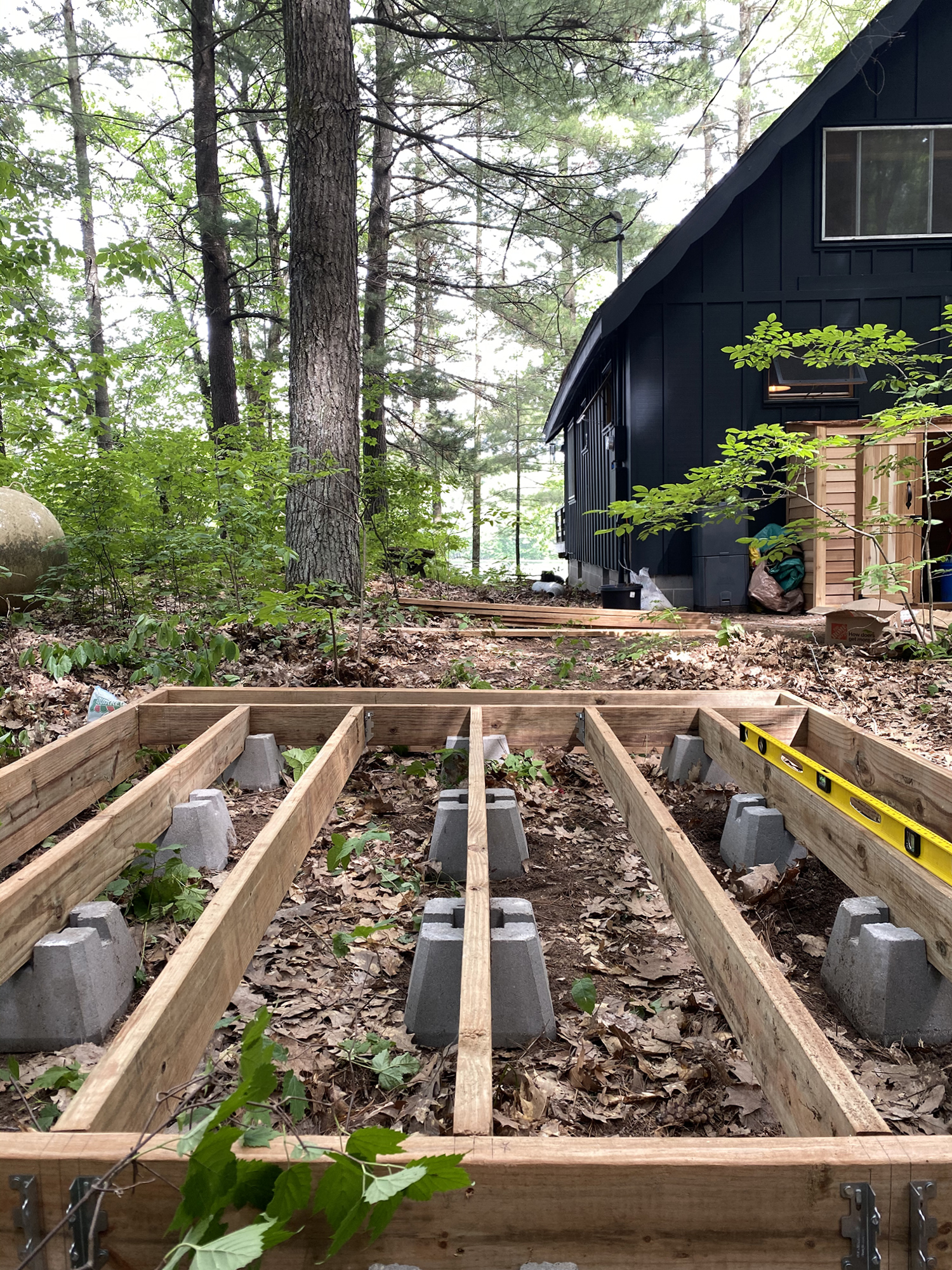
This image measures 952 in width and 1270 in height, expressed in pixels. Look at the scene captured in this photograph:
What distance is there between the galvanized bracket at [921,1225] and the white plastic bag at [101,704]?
13.7 feet

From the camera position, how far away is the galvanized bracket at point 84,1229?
125 centimetres

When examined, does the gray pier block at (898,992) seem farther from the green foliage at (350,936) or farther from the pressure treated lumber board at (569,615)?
the pressure treated lumber board at (569,615)

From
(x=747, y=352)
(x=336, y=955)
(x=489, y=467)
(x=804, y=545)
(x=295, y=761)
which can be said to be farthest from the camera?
(x=489, y=467)

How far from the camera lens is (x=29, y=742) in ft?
14.1

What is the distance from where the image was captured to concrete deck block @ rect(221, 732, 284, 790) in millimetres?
4121

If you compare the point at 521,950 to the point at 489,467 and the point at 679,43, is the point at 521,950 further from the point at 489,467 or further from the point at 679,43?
the point at 489,467

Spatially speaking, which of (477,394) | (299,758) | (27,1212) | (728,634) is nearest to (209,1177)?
(27,1212)

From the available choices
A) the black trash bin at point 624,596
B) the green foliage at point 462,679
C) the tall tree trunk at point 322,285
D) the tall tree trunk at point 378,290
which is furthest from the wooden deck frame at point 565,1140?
the tall tree trunk at point 378,290

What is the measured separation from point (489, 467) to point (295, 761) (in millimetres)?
22869

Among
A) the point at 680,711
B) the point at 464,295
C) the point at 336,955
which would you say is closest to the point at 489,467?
the point at 464,295

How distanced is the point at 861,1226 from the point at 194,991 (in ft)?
4.20

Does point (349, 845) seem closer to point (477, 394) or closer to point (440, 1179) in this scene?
point (440, 1179)

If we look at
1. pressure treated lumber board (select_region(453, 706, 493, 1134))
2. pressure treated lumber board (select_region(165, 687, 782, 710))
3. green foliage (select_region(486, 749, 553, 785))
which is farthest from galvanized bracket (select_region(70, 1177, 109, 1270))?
pressure treated lumber board (select_region(165, 687, 782, 710))

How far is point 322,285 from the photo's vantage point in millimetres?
7574
